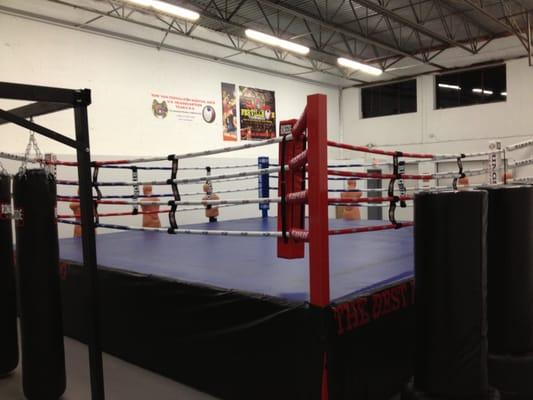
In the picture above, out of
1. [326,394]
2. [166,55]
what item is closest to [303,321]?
[326,394]

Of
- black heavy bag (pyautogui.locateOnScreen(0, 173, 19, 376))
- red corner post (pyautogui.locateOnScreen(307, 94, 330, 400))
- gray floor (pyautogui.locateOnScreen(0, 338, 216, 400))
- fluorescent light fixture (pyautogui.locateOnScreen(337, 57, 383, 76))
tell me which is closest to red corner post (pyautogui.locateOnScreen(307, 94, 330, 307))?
red corner post (pyautogui.locateOnScreen(307, 94, 330, 400))

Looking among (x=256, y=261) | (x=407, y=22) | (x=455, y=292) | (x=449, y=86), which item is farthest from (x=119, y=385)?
(x=449, y=86)

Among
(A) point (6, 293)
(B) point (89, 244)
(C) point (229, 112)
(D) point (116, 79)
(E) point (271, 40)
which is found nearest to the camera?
(B) point (89, 244)

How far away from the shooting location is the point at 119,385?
2.18m

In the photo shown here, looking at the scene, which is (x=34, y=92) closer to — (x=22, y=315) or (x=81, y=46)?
(x=22, y=315)

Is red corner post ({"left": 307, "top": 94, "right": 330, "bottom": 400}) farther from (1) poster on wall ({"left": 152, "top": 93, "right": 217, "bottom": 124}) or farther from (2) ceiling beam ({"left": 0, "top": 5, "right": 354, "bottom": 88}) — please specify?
(1) poster on wall ({"left": 152, "top": 93, "right": 217, "bottom": 124})

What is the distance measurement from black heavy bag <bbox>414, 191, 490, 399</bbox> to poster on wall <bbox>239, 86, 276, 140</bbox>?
7.85 m

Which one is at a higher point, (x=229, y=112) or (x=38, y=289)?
Answer: (x=229, y=112)

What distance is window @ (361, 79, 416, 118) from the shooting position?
10.9 metres

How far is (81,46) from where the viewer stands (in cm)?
665

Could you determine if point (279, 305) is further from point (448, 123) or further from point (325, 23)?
point (448, 123)

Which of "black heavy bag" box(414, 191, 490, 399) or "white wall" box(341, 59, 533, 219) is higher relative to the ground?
"white wall" box(341, 59, 533, 219)

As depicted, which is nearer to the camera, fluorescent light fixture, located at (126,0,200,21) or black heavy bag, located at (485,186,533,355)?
black heavy bag, located at (485,186,533,355)

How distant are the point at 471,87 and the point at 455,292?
971 centimetres
